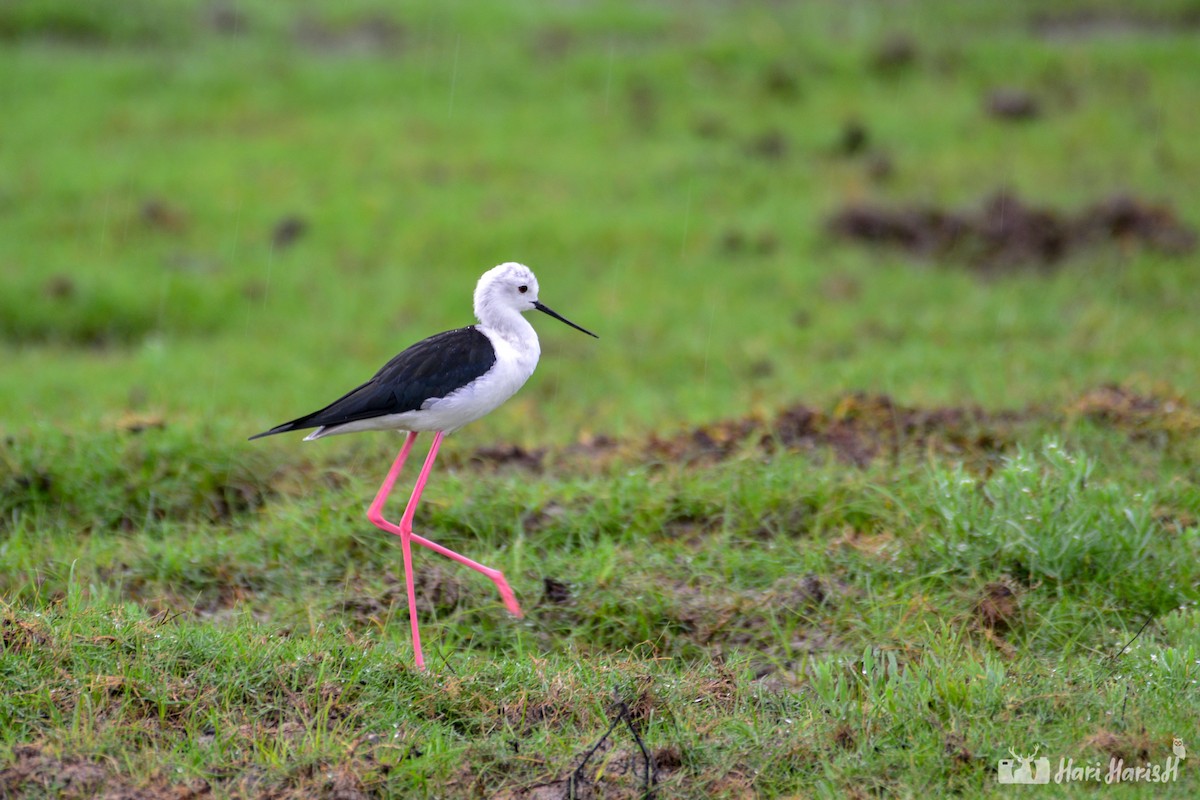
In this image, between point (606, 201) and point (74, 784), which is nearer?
point (74, 784)

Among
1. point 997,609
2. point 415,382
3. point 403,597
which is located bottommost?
point 403,597

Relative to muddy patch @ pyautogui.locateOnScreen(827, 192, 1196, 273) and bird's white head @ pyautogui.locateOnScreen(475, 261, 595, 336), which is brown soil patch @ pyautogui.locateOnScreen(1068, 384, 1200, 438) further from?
muddy patch @ pyautogui.locateOnScreen(827, 192, 1196, 273)

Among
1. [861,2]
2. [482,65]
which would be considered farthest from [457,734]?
[861,2]

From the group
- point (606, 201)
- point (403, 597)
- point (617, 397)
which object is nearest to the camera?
point (403, 597)

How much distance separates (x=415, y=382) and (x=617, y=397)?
11.8 ft

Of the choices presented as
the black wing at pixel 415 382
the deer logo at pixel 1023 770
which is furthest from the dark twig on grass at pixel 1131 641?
the black wing at pixel 415 382

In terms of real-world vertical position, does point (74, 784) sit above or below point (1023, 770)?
below

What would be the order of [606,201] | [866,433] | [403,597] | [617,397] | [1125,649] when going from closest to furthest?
[1125,649]
[403,597]
[866,433]
[617,397]
[606,201]

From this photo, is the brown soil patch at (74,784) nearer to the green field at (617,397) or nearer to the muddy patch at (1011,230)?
the green field at (617,397)

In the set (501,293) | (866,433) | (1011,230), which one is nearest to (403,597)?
(501,293)

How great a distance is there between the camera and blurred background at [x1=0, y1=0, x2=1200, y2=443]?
333 inches

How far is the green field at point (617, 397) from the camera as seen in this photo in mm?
4074

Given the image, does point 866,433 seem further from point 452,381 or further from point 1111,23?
point 1111,23

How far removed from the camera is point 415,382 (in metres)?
4.69
